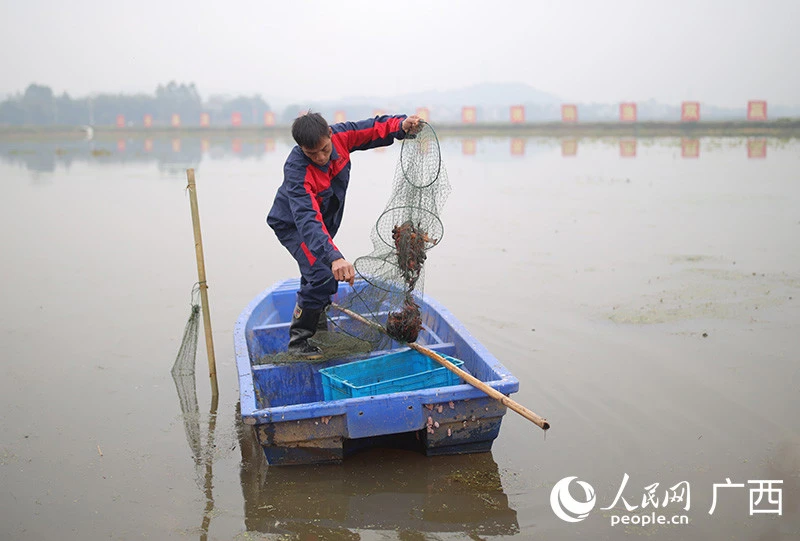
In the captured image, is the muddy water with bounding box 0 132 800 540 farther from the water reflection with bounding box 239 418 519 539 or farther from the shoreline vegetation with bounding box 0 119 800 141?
the shoreline vegetation with bounding box 0 119 800 141

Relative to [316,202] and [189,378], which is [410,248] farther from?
[189,378]

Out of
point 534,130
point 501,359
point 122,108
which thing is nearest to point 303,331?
point 501,359

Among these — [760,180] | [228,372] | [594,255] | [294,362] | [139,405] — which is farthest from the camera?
[760,180]

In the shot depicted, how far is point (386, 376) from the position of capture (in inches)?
191

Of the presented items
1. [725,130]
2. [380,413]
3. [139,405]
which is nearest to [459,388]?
[380,413]

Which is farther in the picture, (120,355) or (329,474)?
(120,355)

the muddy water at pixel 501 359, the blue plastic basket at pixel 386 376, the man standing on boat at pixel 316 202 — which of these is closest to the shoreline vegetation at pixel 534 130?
the muddy water at pixel 501 359

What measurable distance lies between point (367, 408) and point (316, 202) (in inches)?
50.1

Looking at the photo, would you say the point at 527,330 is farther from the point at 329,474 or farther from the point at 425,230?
the point at 329,474

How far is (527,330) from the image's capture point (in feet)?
21.0

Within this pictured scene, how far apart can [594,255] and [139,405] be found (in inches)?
217

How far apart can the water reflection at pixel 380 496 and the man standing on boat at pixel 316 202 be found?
0.85 m

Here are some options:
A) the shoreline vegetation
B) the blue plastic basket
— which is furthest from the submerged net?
the shoreline vegetation

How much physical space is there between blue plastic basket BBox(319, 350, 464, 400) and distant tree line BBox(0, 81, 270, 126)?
51066mm
